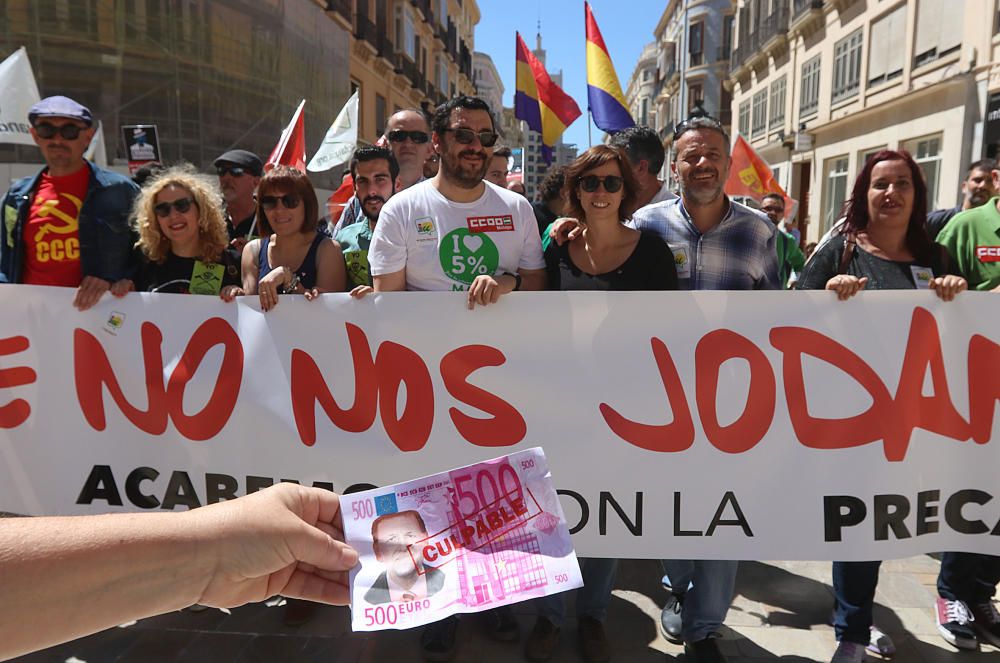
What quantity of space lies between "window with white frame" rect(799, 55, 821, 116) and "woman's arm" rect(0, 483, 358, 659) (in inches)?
976

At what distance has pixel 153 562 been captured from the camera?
36.8 inches

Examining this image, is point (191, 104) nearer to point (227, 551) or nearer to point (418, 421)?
point (418, 421)

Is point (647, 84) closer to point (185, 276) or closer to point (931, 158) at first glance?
point (931, 158)

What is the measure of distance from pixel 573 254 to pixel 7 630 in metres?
2.35

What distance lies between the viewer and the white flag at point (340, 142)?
24.0ft

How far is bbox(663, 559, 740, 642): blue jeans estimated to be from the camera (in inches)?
104

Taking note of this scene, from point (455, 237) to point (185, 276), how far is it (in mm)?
1348

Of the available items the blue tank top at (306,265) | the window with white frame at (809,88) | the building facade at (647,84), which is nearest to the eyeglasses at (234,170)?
the blue tank top at (306,265)

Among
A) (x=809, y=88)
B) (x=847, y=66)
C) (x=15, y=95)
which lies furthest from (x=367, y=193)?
(x=809, y=88)

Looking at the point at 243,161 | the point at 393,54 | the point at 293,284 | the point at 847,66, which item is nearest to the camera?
the point at 293,284

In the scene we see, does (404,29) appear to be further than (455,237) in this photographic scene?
Yes

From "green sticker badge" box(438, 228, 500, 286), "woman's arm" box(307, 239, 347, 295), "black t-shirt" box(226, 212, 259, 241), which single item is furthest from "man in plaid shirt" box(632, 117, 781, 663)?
"black t-shirt" box(226, 212, 259, 241)

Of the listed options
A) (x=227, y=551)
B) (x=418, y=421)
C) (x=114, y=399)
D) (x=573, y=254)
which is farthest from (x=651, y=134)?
(x=227, y=551)

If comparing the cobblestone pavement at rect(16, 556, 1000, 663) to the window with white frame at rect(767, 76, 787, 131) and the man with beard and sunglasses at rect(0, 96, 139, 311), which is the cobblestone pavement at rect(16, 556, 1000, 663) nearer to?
the man with beard and sunglasses at rect(0, 96, 139, 311)
